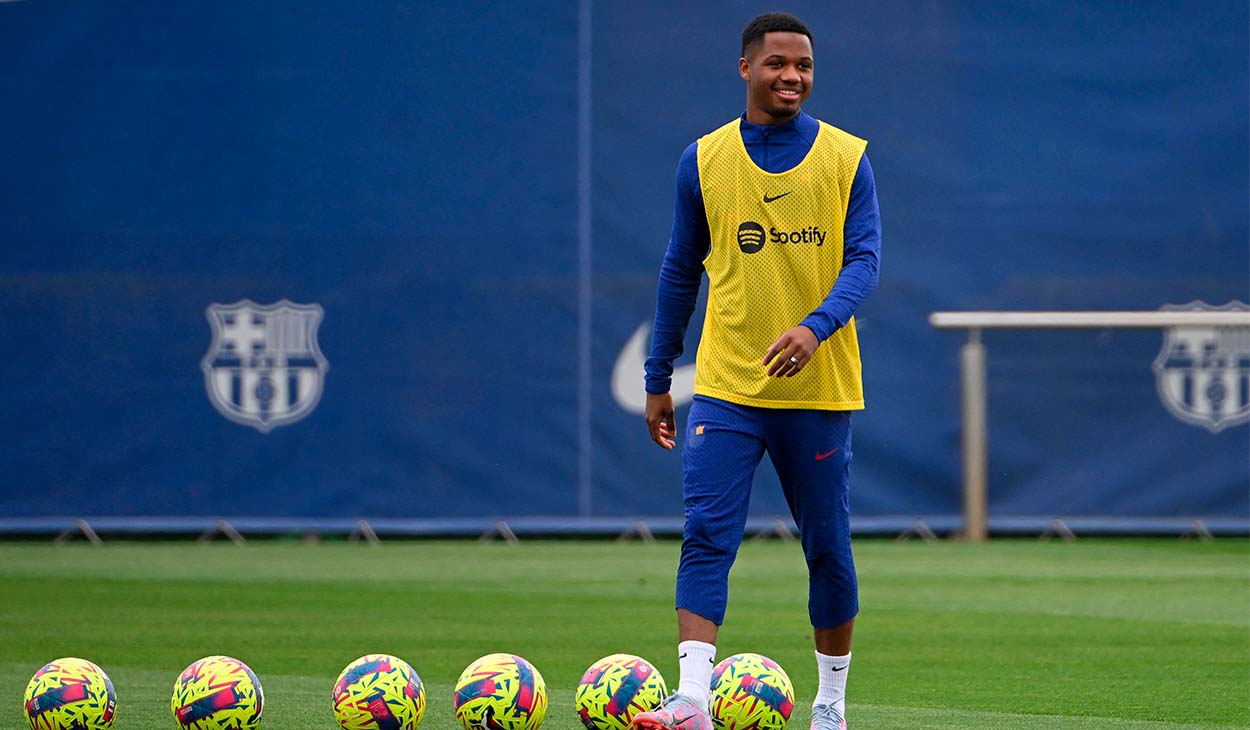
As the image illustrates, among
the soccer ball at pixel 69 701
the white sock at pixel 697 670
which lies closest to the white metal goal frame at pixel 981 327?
the white sock at pixel 697 670

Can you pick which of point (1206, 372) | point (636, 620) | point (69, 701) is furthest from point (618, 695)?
point (1206, 372)

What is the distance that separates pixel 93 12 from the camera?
15328 millimetres

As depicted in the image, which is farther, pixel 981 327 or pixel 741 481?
pixel 981 327

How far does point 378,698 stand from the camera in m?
6.00

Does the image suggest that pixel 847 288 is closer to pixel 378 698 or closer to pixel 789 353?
pixel 789 353

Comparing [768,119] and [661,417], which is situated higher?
[768,119]

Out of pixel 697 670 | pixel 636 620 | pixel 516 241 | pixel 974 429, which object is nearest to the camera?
pixel 697 670

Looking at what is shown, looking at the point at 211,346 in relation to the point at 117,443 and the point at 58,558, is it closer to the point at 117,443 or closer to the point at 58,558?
the point at 117,443

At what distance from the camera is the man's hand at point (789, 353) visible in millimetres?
5453

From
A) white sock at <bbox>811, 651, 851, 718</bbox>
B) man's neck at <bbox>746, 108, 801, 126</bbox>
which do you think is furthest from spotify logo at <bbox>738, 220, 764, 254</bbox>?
white sock at <bbox>811, 651, 851, 718</bbox>

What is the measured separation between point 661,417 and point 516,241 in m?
9.20

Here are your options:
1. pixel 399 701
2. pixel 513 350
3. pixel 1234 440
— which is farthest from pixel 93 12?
pixel 399 701

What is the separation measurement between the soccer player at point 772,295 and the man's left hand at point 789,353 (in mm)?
190

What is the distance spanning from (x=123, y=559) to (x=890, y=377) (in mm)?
5989
